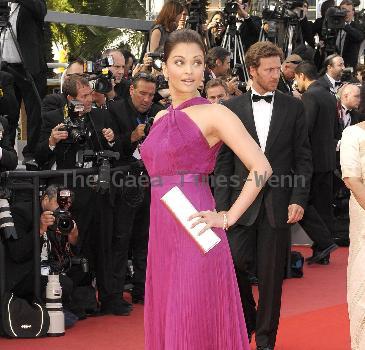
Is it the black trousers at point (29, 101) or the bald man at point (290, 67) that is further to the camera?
the bald man at point (290, 67)

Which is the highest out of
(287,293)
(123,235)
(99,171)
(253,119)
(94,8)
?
(94,8)

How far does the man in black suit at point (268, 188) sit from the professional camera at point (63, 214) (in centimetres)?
110

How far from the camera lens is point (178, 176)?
13.1 ft

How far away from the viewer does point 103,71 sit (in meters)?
7.45

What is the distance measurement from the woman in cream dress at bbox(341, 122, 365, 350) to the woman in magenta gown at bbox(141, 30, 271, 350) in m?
1.29

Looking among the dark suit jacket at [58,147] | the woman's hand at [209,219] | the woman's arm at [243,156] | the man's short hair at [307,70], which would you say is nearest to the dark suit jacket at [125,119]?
the dark suit jacket at [58,147]

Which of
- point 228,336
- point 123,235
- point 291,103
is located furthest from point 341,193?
point 228,336

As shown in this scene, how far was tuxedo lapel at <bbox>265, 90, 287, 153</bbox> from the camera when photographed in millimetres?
6109

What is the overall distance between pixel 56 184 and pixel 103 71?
1.01 metres

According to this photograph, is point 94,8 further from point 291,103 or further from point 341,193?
point 291,103

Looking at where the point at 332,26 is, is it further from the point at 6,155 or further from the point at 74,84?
the point at 6,155

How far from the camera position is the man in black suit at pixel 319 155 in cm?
941

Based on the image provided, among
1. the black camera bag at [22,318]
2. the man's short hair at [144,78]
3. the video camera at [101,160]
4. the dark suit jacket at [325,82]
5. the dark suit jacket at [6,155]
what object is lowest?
the black camera bag at [22,318]

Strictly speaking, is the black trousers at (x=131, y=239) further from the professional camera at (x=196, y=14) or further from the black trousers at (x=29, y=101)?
the professional camera at (x=196, y=14)
